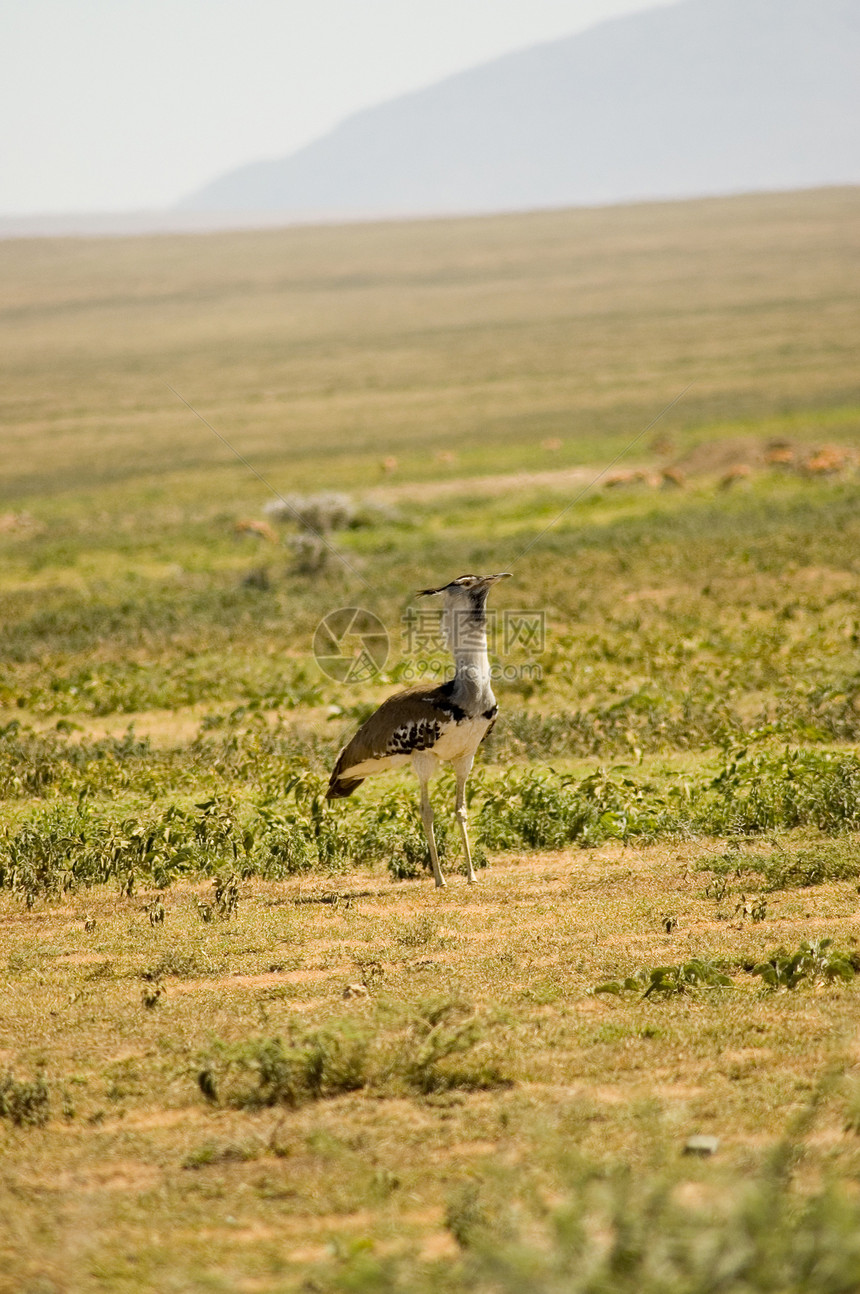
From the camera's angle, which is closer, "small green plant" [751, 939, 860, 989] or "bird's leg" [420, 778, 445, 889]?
"small green plant" [751, 939, 860, 989]

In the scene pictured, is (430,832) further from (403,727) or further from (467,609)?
(467,609)

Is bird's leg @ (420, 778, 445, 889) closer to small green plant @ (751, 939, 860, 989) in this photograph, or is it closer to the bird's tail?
the bird's tail

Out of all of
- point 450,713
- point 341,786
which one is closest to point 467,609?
point 450,713

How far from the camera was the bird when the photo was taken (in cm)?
780

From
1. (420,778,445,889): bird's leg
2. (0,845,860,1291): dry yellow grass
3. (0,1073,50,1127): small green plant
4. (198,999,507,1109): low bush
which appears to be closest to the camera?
(0,845,860,1291): dry yellow grass

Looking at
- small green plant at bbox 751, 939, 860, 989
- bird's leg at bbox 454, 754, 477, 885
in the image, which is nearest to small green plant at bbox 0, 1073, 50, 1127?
small green plant at bbox 751, 939, 860, 989

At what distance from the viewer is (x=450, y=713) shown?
778 centimetres

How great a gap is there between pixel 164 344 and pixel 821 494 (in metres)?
52.5

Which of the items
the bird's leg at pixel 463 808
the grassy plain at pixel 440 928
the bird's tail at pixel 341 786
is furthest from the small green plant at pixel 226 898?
the bird's leg at pixel 463 808

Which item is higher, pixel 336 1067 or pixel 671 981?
pixel 336 1067

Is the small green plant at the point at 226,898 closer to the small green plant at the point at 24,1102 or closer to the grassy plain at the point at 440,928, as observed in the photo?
the grassy plain at the point at 440,928

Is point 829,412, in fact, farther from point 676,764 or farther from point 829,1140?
point 829,1140

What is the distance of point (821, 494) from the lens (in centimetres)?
2492

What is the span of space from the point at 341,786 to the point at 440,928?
5.97 ft
